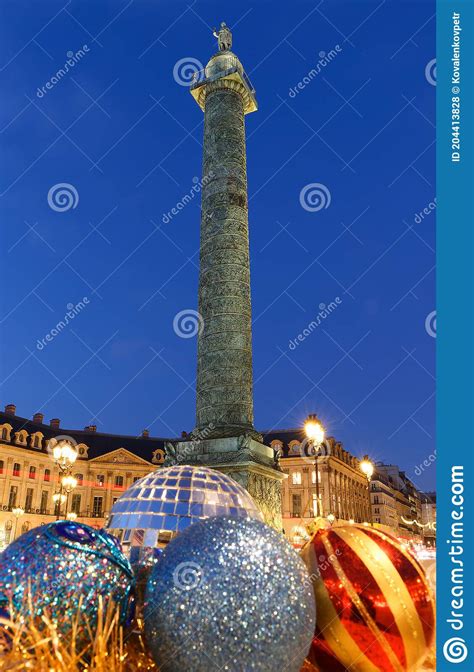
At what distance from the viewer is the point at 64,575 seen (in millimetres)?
2736

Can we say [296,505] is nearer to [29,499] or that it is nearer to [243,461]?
[29,499]

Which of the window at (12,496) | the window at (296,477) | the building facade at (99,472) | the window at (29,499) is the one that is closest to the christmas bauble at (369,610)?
the building facade at (99,472)

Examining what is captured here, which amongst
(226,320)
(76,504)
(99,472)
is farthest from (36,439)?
(226,320)

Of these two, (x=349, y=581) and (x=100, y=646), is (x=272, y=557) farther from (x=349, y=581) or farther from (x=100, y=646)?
(x=100, y=646)

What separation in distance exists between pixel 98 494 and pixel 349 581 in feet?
196

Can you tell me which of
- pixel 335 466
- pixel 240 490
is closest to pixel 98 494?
pixel 335 466

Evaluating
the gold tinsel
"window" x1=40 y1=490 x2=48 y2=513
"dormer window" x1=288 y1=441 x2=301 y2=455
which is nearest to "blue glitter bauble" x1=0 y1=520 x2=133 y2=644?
the gold tinsel
